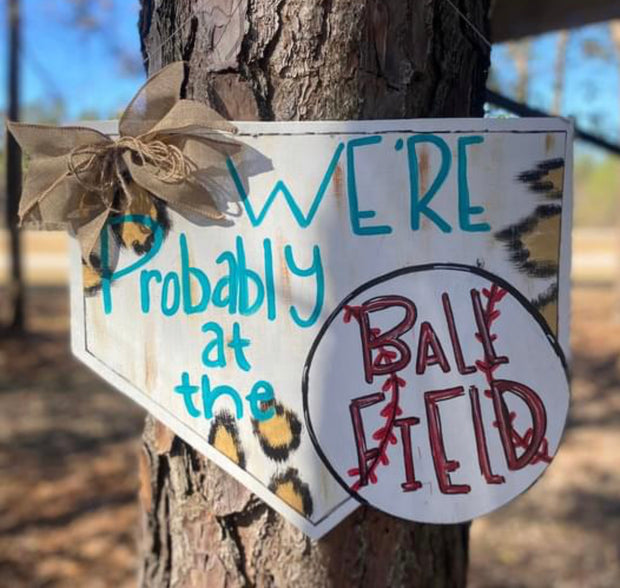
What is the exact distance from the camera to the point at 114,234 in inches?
32.2

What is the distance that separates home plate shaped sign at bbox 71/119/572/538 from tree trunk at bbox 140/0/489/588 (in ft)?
0.16

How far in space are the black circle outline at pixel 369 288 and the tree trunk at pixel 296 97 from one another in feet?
0.34

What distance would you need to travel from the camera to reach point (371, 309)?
30.3 inches

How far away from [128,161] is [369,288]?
0.32 meters

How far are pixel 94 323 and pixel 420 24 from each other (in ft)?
1.77

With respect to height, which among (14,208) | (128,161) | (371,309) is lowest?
(371,309)

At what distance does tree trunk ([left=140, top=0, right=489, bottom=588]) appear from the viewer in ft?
2.51

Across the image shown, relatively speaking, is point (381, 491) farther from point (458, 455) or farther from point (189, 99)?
point (189, 99)

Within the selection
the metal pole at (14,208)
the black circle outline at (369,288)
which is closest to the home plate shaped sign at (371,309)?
the black circle outline at (369,288)

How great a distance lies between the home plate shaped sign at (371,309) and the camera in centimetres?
76

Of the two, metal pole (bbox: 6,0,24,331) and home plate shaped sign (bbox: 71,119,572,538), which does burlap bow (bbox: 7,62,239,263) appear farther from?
metal pole (bbox: 6,0,24,331)

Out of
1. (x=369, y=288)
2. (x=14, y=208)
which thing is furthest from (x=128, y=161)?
(x=14, y=208)

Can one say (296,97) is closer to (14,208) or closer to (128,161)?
(128,161)

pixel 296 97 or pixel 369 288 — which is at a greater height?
pixel 296 97
